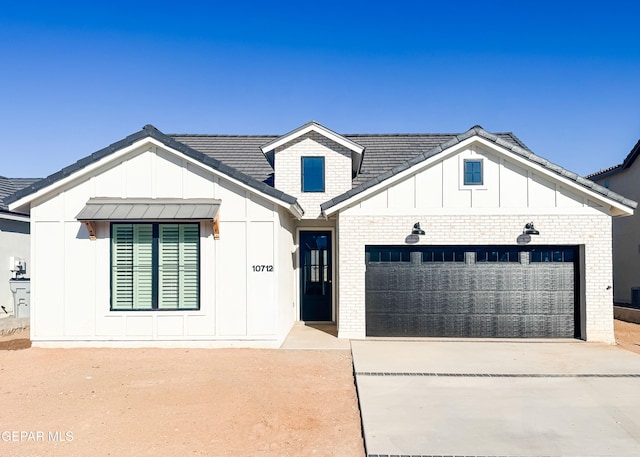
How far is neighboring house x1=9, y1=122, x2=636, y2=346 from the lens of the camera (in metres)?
9.17

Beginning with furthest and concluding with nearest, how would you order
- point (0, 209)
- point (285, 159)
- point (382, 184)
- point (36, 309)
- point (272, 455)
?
point (0, 209) < point (285, 159) < point (382, 184) < point (36, 309) < point (272, 455)

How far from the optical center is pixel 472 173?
1037 cm

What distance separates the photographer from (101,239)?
363 inches

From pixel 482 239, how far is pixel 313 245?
15.6 feet

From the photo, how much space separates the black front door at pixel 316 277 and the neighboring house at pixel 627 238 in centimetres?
1130

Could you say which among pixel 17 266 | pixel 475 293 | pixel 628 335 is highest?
pixel 17 266

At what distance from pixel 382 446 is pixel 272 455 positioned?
46.2 inches

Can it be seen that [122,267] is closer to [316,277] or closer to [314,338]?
[314,338]

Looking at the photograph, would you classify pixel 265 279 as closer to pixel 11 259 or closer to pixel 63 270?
pixel 63 270

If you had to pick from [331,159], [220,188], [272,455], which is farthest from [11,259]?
[272,455]

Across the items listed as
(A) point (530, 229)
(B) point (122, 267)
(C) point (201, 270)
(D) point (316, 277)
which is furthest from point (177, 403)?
(A) point (530, 229)

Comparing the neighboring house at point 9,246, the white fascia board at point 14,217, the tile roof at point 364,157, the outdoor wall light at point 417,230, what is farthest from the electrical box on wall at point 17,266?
the outdoor wall light at point 417,230

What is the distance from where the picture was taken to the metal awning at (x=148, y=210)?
8828 mm

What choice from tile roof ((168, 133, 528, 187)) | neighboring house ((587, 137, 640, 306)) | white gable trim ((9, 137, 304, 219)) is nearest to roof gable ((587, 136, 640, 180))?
neighboring house ((587, 137, 640, 306))
